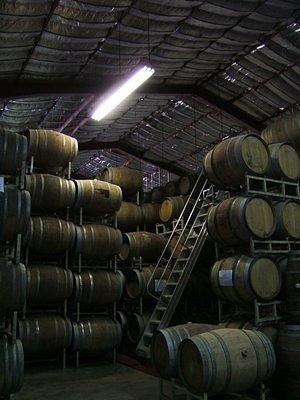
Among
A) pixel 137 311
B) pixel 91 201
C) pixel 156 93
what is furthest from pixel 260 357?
pixel 156 93

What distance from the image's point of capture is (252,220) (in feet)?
22.1

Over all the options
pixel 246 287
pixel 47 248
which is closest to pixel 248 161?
pixel 246 287

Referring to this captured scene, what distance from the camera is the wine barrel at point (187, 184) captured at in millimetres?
12078

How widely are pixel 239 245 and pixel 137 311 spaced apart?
179 inches

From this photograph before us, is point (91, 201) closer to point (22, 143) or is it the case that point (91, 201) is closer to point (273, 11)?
point (22, 143)

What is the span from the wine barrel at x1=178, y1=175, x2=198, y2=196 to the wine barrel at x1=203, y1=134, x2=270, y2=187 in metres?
4.59

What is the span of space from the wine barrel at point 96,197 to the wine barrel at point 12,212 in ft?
10.4

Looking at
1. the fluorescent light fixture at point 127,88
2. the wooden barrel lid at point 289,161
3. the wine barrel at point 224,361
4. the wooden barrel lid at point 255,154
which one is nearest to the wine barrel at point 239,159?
the wooden barrel lid at point 255,154

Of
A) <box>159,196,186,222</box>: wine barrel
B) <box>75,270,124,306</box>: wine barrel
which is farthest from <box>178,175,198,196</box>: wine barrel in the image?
<box>75,270,124,306</box>: wine barrel

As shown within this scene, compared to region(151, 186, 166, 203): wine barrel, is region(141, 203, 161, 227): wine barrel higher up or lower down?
lower down

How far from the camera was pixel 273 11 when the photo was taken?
7.84m

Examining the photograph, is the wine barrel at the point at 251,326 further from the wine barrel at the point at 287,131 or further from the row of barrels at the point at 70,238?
the wine barrel at the point at 287,131

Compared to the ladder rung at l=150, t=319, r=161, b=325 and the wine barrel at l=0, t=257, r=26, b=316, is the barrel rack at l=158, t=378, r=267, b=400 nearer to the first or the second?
the ladder rung at l=150, t=319, r=161, b=325

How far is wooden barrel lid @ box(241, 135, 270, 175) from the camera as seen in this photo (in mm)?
7023
